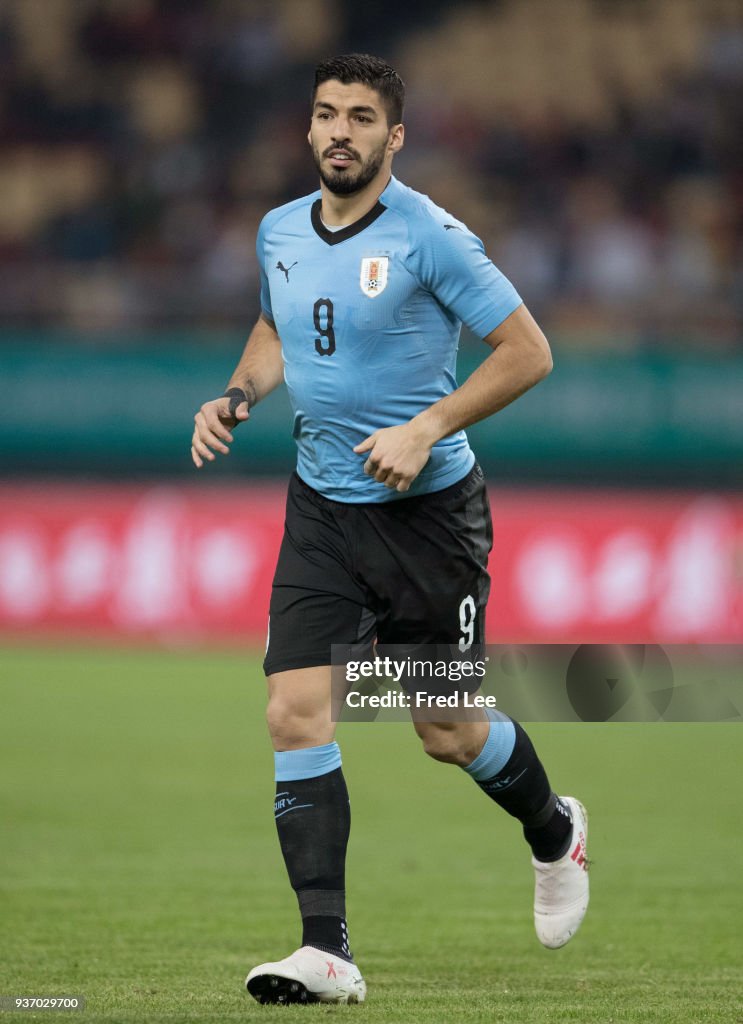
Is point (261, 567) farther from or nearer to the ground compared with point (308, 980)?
nearer to the ground

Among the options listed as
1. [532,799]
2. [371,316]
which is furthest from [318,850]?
[371,316]

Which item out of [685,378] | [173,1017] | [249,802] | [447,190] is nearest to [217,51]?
[447,190]

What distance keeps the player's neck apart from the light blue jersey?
0.08ft

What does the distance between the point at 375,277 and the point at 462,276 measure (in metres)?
0.23

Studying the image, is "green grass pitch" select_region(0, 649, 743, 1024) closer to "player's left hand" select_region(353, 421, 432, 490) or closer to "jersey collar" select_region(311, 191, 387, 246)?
"player's left hand" select_region(353, 421, 432, 490)

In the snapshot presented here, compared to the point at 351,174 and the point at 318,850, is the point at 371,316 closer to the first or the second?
the point at 351,174

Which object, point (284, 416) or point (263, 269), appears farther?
point (284, 416)

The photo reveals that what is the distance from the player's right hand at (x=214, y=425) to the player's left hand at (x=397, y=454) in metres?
0.46

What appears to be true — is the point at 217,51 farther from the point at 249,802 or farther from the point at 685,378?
the point at 249,802

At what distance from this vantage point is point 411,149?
58.2ft

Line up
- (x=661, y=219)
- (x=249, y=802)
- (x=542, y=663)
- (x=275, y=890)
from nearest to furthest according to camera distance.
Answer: (x=275, y=890)
(x=542, y=663)
(x=249, y=802)
(x=661, y=219)

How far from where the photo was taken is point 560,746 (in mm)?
10156

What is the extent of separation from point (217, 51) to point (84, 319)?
4.91 m

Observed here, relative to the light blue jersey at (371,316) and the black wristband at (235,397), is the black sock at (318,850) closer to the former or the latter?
the light blue jersey at (371,316)
